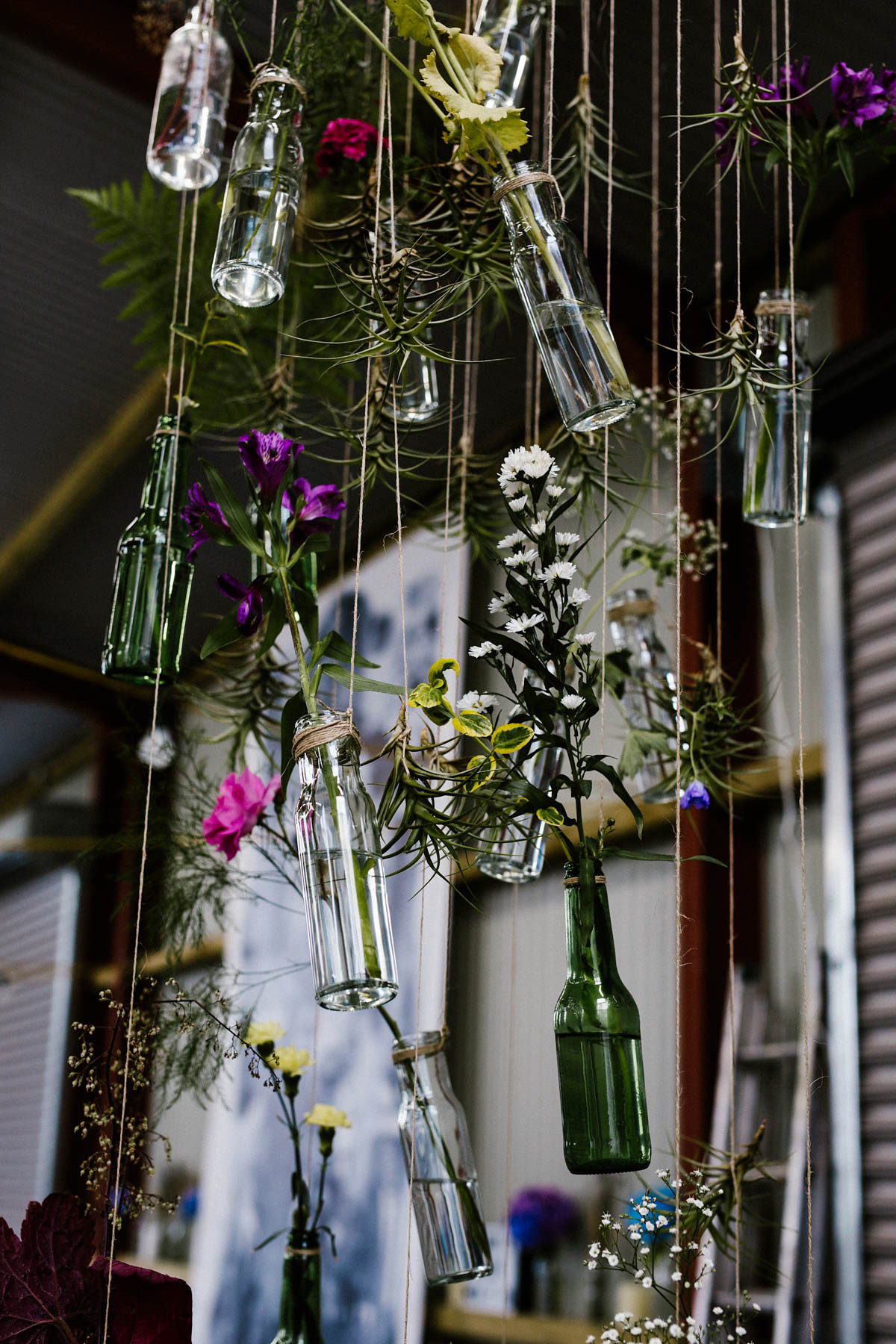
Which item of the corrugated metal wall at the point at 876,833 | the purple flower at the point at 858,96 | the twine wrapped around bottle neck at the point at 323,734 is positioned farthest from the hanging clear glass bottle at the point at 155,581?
the corrugated metal wall at the point at 876,833

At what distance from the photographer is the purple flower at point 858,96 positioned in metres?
1.12

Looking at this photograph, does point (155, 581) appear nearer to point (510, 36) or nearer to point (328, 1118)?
point (328, 1118)

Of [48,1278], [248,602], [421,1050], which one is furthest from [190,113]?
[48,1278]

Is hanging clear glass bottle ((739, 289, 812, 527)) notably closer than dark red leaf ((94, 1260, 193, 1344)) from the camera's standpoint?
No

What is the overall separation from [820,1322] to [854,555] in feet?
3.87

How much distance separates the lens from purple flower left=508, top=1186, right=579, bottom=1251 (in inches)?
83.3

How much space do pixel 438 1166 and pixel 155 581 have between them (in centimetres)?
49

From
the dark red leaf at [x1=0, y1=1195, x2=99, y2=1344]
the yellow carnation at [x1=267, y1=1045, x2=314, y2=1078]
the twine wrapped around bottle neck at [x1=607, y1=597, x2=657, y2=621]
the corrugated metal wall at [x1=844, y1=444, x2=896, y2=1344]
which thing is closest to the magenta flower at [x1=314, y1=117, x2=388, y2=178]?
the twine wrapped around bottle neck at [x1=607, y1=597, x2=657, y2=621]

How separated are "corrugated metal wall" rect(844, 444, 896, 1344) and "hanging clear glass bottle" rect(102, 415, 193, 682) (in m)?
1.33

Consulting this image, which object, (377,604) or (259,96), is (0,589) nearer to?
(377,604)

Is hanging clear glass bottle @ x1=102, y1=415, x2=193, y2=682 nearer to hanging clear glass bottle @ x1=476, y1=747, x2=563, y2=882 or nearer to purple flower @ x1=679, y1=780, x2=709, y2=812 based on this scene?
hanging clear glass bottle @ x1=476, y1=747, x2=563, y2=882

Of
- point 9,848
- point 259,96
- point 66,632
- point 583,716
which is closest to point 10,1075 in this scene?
point 9,848

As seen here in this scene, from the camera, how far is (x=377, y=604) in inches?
70.0

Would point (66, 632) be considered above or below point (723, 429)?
below
